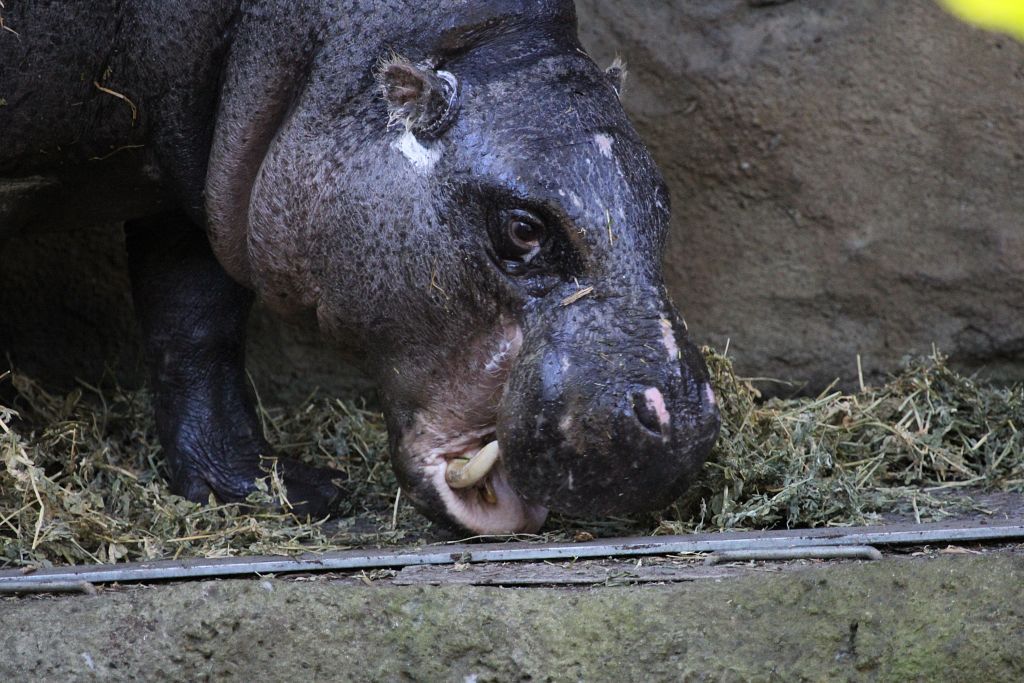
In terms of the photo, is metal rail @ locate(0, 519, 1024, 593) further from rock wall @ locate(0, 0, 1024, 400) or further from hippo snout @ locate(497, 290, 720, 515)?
rock wall @ locate(0, 0, 1024, 400)

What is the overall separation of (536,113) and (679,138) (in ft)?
4.66

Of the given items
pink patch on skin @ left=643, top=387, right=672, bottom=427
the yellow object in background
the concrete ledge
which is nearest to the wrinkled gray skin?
pink patch on skin @ left=643, top=387, right=672, bottom=427

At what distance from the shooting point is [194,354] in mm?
4117

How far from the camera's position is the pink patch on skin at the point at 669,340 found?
9.64ft

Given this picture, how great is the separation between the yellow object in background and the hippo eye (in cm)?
196

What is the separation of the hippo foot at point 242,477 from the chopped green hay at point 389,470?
67 mm

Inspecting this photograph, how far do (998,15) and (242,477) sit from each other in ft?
8.57

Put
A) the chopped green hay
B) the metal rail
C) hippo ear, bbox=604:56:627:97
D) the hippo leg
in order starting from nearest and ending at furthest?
the metal rail
the chopped green hay
hippo ear, bbox=604:56:627:97
the hippo leg

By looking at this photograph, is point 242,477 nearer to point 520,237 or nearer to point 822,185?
point 520,237

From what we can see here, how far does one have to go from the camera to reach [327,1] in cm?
337

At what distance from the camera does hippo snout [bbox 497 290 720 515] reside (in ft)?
9.47

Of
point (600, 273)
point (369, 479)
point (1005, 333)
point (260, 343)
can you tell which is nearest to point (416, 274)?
point (600, 273)

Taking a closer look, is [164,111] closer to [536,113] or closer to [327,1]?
[327,1]

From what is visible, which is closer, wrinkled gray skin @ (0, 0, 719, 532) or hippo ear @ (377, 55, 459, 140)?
wrinkled gray skin @ (0, 0, 719, 532)
